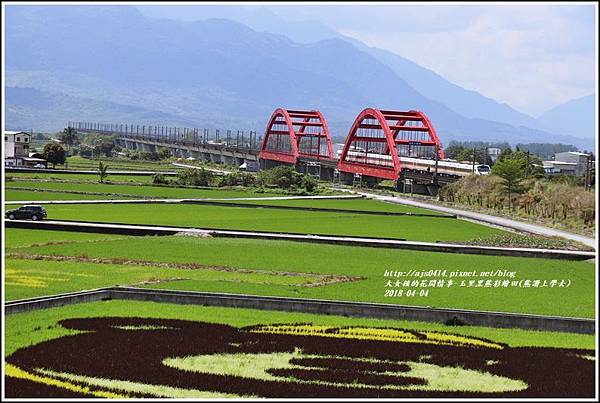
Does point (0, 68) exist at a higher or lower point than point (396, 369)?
higher

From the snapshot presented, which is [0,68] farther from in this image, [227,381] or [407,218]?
[407,218]

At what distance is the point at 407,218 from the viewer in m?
66.1

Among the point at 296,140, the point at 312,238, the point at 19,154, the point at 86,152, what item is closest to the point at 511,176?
the point at 312,238

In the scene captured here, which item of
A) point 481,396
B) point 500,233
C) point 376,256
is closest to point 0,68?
point 481,396

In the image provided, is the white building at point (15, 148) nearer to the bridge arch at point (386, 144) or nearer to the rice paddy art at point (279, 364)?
the bridge arch at point (386, 144)

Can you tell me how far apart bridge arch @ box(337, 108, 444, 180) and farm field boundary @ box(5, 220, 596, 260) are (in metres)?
58.2

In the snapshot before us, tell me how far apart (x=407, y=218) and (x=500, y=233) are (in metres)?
11.0

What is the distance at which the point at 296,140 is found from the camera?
504 ft

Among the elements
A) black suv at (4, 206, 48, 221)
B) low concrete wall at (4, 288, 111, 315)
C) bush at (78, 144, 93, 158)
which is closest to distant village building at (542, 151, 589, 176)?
bush at (78, 144, 93, 158)

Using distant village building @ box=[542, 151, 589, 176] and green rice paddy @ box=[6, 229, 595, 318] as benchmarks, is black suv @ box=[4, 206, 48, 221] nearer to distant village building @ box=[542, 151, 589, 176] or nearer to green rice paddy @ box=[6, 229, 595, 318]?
green rice paddy @ box=[6, 229, 595, 318]

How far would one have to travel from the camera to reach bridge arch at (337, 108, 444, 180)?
369 feet

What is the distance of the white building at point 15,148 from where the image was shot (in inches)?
4688

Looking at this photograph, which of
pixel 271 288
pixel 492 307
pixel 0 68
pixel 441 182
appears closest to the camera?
pixel 0 68

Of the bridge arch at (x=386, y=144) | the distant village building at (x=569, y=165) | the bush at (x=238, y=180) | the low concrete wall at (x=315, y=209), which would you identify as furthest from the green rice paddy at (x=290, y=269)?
the distant village building at (x=569, y=165)
